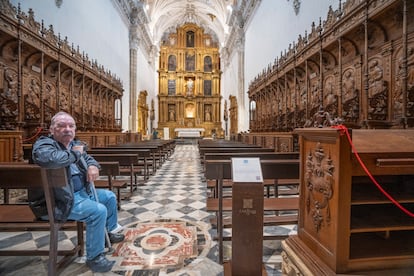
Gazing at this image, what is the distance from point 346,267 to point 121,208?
10.5ft

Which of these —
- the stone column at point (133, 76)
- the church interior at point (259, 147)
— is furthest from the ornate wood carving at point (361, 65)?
the stone column at point (133, 76)

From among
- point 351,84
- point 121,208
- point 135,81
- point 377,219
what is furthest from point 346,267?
point 135,81

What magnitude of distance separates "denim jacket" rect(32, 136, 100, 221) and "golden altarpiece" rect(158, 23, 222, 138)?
24.0 meters

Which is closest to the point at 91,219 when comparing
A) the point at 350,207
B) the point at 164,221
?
the point at 164,221

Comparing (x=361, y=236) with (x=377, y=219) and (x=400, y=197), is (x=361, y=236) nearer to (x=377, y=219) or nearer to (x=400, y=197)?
(x=377, y=219)

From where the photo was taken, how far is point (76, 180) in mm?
2180

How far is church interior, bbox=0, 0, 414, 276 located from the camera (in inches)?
60.6

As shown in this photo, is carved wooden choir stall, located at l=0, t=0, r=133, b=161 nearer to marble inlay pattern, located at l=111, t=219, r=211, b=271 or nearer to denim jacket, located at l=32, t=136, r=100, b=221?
denim jacket, located at l=32, t=136, r=100, b=221

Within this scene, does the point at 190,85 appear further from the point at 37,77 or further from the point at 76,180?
the point at 76,180

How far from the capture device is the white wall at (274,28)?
8086 millimetres

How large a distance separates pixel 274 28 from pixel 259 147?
7914 millimetres

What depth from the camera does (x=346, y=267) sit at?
143 centimetres

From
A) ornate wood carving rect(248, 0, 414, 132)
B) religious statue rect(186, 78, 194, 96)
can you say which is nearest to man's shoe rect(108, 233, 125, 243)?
ornate wood carving rect(248, 0, 414, 132)

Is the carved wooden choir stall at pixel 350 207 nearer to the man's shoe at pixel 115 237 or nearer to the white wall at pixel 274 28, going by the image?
the man's shoe at pixel 115 237
